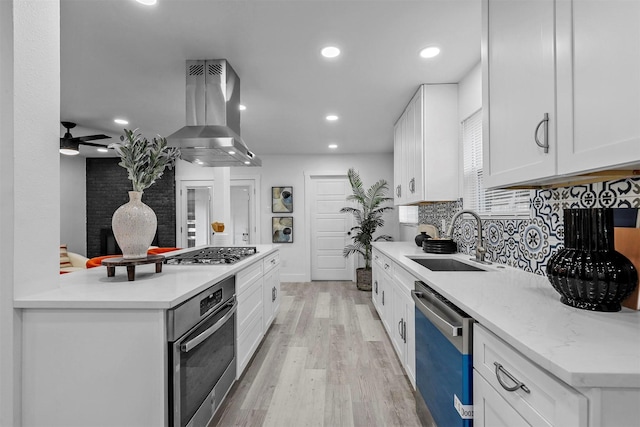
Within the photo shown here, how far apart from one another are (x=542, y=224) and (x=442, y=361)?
3.28 feet

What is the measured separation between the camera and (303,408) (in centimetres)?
205

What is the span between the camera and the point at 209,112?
2627 millimetres

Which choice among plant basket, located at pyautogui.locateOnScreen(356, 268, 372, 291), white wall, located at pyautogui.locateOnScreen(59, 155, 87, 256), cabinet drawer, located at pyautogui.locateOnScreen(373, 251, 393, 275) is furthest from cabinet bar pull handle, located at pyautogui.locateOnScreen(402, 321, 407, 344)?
white wall, located at pyautogui.locateOnScreen(59, 155, 87, 256)

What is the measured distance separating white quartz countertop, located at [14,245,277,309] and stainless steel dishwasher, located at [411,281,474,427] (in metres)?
1.12

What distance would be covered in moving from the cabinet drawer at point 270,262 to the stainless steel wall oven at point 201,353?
40.1 inches

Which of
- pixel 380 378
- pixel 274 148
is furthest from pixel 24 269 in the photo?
pixel 274 148

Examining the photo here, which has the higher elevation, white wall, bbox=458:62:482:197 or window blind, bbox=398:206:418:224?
white wall, bbox=458:62:482:197

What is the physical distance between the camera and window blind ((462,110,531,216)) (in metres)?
2.18

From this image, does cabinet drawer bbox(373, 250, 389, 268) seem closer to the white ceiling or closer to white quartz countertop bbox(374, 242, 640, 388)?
the white ceiling

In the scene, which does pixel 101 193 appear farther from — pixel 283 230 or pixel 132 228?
pixel 132 228

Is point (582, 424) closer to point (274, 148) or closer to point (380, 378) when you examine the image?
point (380, 378)

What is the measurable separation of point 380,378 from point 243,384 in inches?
40.3

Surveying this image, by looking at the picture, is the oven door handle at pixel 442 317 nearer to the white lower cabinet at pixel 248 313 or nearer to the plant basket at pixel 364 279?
the white lower cabinet at pixel 248 313

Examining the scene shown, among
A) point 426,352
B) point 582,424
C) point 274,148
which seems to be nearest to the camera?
point 582,424
